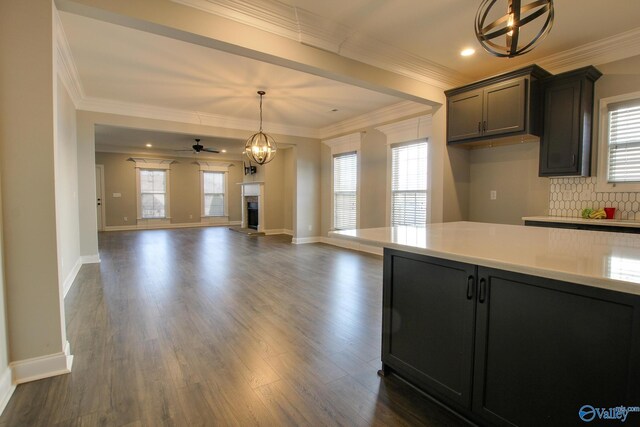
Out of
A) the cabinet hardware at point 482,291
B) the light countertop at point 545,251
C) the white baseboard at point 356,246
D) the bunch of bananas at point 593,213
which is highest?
the bunch of bananas at point 593,213

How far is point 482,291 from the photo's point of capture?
1476 millimetres

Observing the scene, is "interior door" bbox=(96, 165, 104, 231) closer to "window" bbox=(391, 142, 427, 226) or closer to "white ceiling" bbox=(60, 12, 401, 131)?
"white ceiling" bbox=(60, 12, 401, 131)

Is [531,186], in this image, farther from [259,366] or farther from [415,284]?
[259,366]

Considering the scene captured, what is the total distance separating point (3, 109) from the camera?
1.88 m

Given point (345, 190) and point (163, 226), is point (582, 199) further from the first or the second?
point (163, 226)

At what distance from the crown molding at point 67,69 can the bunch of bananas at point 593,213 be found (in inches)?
216

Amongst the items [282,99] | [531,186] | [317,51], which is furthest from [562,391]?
[282,99]

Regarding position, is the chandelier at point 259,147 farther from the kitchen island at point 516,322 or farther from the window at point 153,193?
the window at point 153,193

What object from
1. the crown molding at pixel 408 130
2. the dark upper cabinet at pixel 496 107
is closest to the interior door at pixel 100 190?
the crown molding at pixel 408 130

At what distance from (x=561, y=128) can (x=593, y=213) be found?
3.24 feet

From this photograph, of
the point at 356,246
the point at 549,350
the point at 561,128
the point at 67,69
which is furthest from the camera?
the point at 356,246

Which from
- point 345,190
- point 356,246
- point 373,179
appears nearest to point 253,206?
point 345,190

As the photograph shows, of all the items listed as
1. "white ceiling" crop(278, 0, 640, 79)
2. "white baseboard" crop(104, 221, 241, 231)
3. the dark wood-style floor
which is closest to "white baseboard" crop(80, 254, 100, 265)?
the dark wood-style floor

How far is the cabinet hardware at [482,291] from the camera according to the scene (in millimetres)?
1464
